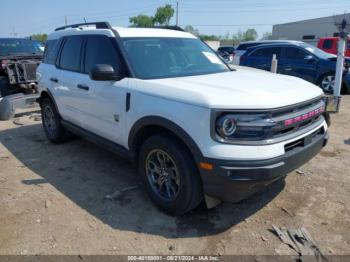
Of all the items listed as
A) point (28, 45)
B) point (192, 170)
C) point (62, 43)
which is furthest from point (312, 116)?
point (28, 45)

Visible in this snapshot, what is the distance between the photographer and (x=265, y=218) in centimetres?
335

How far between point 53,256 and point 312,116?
277 centimetres

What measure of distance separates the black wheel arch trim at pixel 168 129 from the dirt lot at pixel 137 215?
0.78m

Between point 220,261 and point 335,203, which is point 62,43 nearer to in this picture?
point 220,261

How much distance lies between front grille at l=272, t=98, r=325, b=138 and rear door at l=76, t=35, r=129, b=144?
5.42 ft

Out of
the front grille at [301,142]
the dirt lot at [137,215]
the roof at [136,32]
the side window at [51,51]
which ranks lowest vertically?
the dirt lot at [137,215]

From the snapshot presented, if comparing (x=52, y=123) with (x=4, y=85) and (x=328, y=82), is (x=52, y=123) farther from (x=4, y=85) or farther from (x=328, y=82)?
(x=328, y=82)

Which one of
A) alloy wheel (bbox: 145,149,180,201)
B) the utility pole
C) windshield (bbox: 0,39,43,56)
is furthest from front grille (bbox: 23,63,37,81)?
the utility pole

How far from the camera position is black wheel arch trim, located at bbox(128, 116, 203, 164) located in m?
2.84

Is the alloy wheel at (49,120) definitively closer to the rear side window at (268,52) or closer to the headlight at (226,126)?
the headlight at (226,126)

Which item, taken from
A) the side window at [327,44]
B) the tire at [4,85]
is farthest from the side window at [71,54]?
the side window at [327,44]

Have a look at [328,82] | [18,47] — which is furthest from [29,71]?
[328,82]

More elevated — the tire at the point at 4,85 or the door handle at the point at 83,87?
the door handle at the point at 83,87

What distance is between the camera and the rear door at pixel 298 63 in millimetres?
9656
